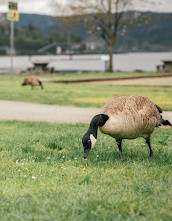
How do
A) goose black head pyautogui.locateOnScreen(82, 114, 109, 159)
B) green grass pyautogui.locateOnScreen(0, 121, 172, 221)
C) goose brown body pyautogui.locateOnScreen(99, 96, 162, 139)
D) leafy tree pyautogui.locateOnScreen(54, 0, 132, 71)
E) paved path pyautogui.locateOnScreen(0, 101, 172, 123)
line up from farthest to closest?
leafy tree pyautogui.locateOnScreen(54, 0, 132, 71) → paved path pyautogui.locateOnScreen(0, 101, 172, 123) → goose brown body pyautogui.locateOnScreen(99, 96, 162, 139) → goose black head pyautogui.locateOnScreen(82, 114, 109, 159) → green grass pyautogui.locateOnScreen(0, 121, 172, 221)

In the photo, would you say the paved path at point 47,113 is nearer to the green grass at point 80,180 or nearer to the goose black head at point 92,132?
the green grass at point 80,180

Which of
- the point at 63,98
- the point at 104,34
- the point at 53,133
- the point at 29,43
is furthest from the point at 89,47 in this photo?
the point at 53,133

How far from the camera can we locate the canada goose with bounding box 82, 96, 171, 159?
17.6 feet

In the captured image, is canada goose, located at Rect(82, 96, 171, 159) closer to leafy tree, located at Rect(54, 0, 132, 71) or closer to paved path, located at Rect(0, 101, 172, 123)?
paved path, located at Rect(0, 101, 172, 123)

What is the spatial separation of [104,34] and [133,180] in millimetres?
40508

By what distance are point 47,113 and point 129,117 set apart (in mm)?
6882

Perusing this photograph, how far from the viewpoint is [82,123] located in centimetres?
1004

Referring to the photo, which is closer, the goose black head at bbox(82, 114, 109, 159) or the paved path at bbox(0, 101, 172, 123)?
the goose black head at bbox(82, 114, 109, 159)

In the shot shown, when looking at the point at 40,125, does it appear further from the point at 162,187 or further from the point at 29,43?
the point at 29,43

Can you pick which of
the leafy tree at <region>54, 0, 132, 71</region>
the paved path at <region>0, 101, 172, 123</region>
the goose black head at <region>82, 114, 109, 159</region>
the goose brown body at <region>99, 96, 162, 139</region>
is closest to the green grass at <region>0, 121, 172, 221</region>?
the goose black head at <region>82, 114, 109, 159</region>

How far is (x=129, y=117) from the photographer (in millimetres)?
5566

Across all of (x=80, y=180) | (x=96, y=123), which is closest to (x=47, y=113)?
(x=96, y=123)

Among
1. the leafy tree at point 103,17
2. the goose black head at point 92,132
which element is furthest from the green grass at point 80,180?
the leafy tree at point 103,17

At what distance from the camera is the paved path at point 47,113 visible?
1109cm
